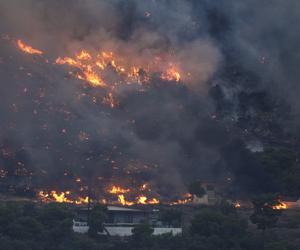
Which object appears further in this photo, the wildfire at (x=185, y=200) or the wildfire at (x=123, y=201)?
the wildfire at (x=185, y=200)

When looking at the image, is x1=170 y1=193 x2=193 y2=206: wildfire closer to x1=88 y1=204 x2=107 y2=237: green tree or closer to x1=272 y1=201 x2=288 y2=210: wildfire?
x1=272 y1=201 x2=288 y2=210: wildfire

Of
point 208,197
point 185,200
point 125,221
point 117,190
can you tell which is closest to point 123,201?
point 117,190

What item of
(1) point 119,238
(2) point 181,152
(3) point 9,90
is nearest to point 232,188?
(2) point 181,152

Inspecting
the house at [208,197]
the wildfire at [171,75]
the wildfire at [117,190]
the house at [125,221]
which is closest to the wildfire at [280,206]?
the house at [208,197]

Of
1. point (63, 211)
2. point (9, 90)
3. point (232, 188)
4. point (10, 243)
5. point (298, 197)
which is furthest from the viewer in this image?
point (9, 90)

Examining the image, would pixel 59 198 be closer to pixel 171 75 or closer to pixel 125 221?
pixel 125 221

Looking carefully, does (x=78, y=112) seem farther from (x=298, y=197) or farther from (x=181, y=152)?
(x=298, y=197)

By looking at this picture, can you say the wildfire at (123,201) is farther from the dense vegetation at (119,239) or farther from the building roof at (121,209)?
the dense vegetation at (119,239)
